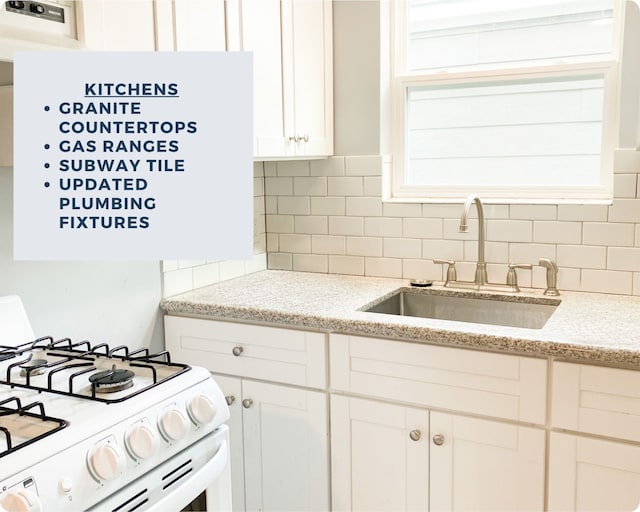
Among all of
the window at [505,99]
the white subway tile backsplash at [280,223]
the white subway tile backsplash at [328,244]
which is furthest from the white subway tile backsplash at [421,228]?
the white subway tile backsplash at [280,223]

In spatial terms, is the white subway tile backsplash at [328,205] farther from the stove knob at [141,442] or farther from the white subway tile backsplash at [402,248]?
the stove knob at [141,442]

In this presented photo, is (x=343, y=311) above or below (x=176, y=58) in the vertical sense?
below

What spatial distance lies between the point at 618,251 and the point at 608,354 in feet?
2.32

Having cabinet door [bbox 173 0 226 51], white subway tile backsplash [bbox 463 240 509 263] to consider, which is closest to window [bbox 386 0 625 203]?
white subway tile backsplash [bbox 463 240 509 263]

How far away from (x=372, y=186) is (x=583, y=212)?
778 mm

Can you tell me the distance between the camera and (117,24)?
5.85 feet

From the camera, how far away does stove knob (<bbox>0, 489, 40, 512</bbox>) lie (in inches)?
44.1

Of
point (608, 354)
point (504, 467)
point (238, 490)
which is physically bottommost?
point (238, 490)

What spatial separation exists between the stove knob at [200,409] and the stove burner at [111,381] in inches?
5.7

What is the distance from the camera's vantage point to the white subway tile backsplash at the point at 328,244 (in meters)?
2.78

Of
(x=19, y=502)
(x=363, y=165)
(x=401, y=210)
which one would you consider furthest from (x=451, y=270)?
(x=19, y=502)

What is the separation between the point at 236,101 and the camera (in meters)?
2.10

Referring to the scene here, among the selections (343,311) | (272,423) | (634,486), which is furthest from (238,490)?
(634,486)

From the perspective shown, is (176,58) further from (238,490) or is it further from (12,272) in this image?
(238,490)
